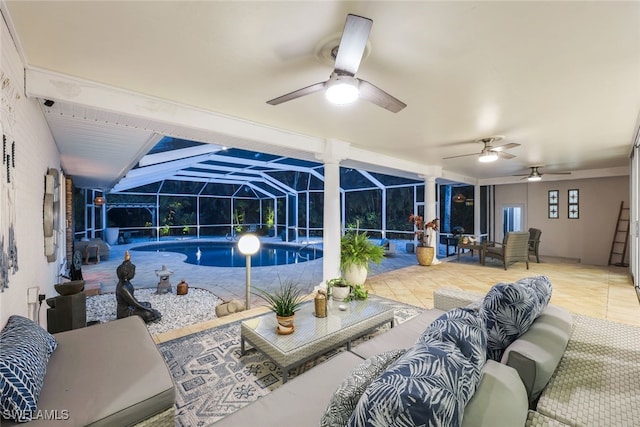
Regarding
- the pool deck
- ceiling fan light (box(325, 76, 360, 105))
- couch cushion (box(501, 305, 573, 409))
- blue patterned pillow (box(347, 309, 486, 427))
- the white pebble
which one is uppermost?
ceiling fan light (box(325, 76, 360, 105))

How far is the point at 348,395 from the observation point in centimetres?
104

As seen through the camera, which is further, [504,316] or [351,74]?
[351,74]

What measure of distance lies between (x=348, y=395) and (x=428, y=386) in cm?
35

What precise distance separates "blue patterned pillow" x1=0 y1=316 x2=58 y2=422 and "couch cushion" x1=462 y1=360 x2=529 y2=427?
5.91ft

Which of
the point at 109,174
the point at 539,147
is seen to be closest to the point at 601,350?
the point at 539,147

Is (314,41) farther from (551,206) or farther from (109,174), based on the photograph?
(551,206)

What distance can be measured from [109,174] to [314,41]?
7131 mm

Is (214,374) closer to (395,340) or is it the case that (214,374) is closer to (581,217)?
(395,340)

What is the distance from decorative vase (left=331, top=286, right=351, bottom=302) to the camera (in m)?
3.17

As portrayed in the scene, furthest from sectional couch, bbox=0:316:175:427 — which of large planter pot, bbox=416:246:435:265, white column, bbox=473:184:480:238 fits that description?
white column, bbox=473:184:480:238

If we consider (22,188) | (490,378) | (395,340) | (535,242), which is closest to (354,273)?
(395,340)

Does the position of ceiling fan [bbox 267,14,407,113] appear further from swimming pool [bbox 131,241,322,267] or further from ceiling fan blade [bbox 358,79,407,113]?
swimming pool [bbox 131,241,322,267]

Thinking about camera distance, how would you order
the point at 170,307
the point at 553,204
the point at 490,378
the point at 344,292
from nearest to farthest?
1. the point at 490,378
2. the point at 344,292
3. the point at 170,307
4. the point at 553,204

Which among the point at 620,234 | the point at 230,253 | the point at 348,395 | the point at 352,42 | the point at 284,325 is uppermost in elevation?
the point at 352,42
